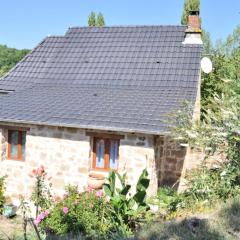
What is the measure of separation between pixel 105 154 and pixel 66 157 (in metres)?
1.15

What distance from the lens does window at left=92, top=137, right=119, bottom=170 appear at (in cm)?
1104

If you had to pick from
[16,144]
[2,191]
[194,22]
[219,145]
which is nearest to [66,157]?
[16,144]

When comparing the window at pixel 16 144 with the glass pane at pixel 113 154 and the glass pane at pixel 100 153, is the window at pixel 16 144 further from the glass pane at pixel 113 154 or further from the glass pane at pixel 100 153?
the glass pane at pixel 113 154

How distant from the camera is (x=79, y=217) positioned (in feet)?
27.1

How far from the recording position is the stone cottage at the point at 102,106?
1055 centimetres

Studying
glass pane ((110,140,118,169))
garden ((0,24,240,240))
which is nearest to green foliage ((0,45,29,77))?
glass pane ((110,140,118,169))

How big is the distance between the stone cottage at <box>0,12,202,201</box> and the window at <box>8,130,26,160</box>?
31 millimetres

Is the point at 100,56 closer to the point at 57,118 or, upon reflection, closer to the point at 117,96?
the point at 117,96

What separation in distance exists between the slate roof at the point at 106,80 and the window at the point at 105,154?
769 millimetres

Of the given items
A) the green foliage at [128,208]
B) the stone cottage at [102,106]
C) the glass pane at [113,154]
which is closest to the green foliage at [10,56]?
the stone cottage at [102,106]

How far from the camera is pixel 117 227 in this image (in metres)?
7.80

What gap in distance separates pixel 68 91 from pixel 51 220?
6073 mm

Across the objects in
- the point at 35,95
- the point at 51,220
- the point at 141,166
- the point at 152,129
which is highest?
the point at 35,95

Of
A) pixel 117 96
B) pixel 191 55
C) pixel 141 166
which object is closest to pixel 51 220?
pixel 141 166
